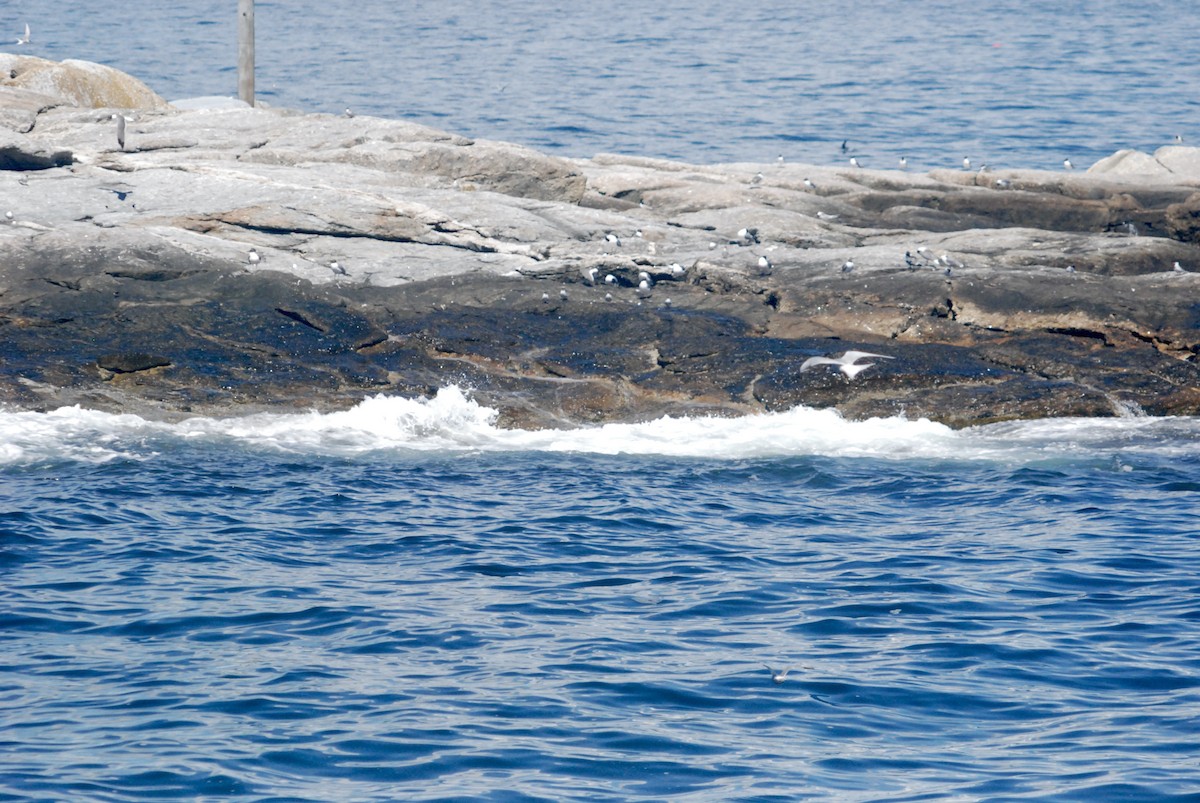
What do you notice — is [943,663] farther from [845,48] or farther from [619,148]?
[845,48]

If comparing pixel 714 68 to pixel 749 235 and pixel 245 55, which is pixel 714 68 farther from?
pixel 749 235

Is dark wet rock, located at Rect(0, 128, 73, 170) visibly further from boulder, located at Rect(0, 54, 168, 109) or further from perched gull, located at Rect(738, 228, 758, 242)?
perched gull, located at Rect(738, 228, 758, 242)

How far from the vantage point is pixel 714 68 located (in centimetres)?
5462

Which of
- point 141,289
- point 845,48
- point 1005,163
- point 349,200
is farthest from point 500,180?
point 845,48

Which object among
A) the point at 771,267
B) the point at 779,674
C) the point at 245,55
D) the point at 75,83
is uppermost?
the point at 245,55

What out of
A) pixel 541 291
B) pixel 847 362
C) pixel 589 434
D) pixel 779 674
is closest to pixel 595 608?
pixel 779 674

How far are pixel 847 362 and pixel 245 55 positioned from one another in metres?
18.1

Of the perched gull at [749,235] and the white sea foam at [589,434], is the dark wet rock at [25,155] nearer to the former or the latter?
the white sea foam at [589,434]

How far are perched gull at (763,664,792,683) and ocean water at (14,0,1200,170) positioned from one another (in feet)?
97.6

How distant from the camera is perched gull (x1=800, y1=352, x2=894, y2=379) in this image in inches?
670

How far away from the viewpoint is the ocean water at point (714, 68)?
4212 cm

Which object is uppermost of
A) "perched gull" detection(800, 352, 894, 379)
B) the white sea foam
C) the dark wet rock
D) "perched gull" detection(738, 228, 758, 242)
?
the dark wet rock

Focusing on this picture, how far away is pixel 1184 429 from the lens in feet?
52.9

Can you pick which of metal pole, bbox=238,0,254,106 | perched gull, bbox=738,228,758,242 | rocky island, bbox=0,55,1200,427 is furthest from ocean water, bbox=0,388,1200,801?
metal pole, bbox=238,0,254,106
